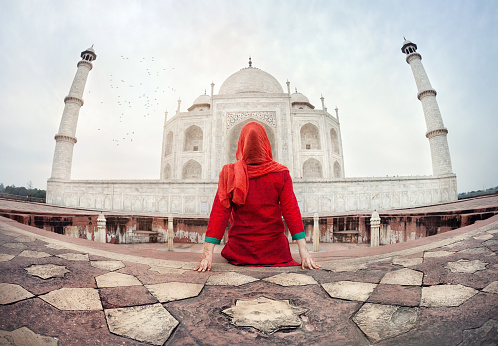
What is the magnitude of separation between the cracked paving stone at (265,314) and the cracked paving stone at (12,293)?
0.75 meters

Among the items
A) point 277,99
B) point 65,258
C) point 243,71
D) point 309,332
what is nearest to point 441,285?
point 309,332

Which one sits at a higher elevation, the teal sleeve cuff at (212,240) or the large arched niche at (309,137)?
the large arched niche at (309,137)

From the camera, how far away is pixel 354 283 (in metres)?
1.21

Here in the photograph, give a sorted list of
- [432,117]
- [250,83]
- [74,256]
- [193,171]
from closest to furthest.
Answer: [74,256] < [432,117] < [193,171] < [250,83]

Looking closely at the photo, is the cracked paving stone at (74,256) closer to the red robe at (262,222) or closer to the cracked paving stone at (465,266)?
the red robe at (262,222)

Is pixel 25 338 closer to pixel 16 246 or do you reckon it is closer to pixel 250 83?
pixel 16 246

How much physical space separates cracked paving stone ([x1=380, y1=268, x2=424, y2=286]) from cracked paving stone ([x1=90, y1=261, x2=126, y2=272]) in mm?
1397

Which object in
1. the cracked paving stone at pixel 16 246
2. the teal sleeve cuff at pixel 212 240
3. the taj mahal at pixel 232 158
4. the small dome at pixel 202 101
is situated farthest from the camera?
the small dome at pixel 202 101

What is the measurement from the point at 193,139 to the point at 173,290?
1781 centimetres

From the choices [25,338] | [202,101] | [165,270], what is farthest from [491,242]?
[202,101]

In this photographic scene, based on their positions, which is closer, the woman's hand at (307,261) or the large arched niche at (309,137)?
the woman's hand at (307,261)

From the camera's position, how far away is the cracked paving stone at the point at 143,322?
80 centimetres

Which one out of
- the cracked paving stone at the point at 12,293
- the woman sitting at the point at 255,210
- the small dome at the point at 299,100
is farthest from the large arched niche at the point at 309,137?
the cracked paving stone at the point at 12,293

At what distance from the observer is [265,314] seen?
0.95m
